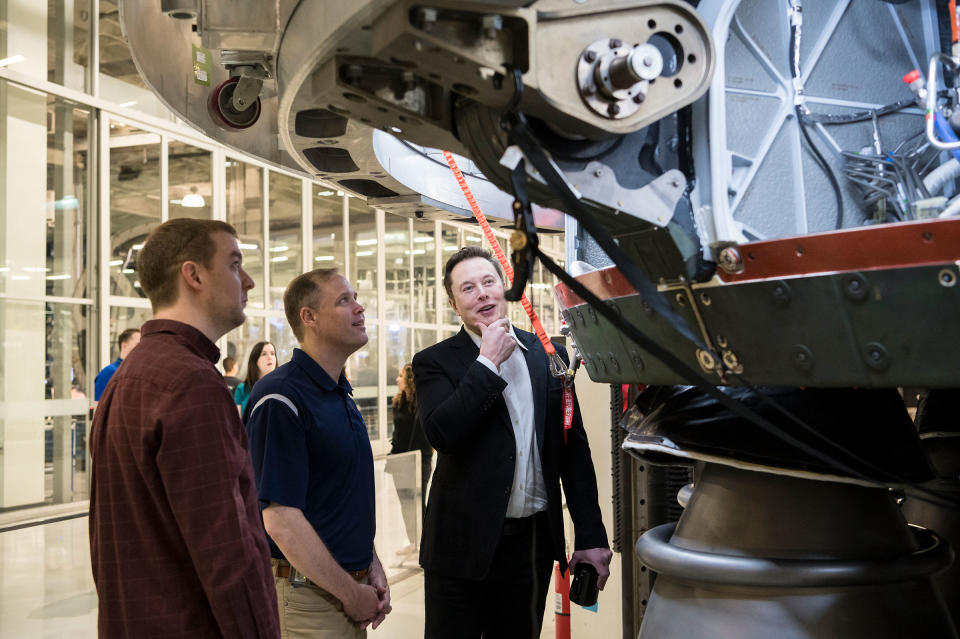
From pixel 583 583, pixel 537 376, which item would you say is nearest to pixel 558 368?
pixel 537 376

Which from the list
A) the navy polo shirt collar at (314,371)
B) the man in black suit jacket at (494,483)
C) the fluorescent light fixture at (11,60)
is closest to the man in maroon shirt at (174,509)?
the navy polo shirt collar at (314,371)

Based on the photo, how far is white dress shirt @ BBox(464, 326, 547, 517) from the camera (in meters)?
3.04

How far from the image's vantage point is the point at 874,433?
5.93 feet

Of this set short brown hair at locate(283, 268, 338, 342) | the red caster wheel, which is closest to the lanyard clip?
short brown hair at locate(283, 268, 338, 342)

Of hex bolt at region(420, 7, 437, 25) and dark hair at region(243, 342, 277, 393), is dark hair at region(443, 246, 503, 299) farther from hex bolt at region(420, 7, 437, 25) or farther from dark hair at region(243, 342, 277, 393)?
dark hair at region(243, 342, 277, 393)

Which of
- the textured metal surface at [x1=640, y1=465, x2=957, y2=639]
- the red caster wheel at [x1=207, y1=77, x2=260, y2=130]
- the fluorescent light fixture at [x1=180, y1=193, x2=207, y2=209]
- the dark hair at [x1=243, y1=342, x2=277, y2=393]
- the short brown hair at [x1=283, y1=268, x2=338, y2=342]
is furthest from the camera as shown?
the fluorescent light fixture at [x1=180, y1=193, x2=207, y2=209]

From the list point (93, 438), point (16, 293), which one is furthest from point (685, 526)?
point (16, 293)

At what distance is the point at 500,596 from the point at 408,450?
16.1 feet

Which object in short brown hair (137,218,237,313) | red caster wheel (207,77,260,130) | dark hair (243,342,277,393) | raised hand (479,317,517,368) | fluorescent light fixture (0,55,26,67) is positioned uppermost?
fluorescent light fixture (0,55,26,67)

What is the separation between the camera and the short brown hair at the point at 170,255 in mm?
2273

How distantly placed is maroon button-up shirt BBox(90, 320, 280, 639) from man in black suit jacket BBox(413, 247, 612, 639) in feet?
3.22

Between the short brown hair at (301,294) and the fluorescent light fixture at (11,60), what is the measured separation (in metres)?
9.57

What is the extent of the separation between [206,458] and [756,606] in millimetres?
1252

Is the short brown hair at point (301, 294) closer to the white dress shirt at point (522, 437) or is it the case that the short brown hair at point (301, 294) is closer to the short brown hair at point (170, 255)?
the white dress shirt at point (522, 437)
